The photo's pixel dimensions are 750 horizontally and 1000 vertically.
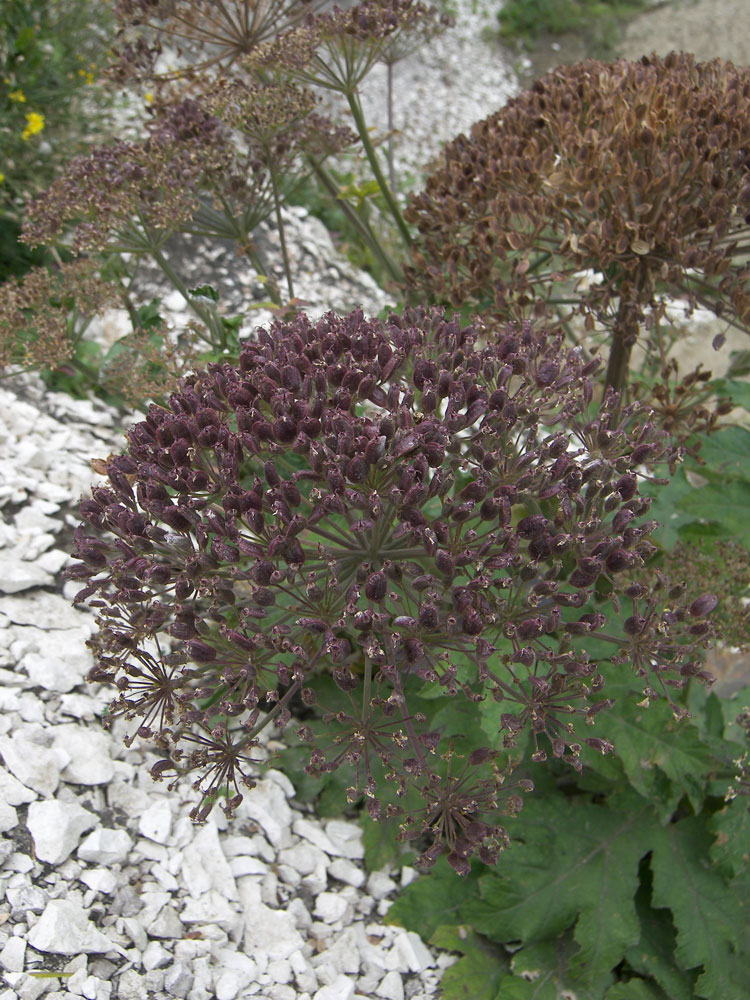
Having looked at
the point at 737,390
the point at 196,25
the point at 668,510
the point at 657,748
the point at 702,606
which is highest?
the point at 196,25

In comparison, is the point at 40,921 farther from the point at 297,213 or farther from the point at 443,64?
the point at 443,64

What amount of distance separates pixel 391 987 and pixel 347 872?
0.50 meters

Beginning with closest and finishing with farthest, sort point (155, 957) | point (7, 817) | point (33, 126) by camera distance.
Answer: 1. point (155, 957)
2. point (7, 817)
3. point (33, 126)

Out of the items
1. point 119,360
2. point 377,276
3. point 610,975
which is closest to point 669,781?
point 610,975

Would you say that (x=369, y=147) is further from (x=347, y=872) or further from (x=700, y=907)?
(x=700, y=907)

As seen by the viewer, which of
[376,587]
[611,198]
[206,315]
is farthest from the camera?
[206,315]

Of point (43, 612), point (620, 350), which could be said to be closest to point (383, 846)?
point (43, 612)

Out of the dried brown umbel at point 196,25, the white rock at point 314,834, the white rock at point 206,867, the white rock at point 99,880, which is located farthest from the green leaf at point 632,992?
the dried brown umbel at point 196,25

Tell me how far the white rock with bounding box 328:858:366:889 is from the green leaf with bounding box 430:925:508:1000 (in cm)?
38

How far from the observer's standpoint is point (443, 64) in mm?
15000

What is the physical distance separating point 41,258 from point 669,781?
574cm

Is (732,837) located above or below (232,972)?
above

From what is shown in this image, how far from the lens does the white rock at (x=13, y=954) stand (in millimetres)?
2561

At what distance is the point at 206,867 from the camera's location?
10.6ft
